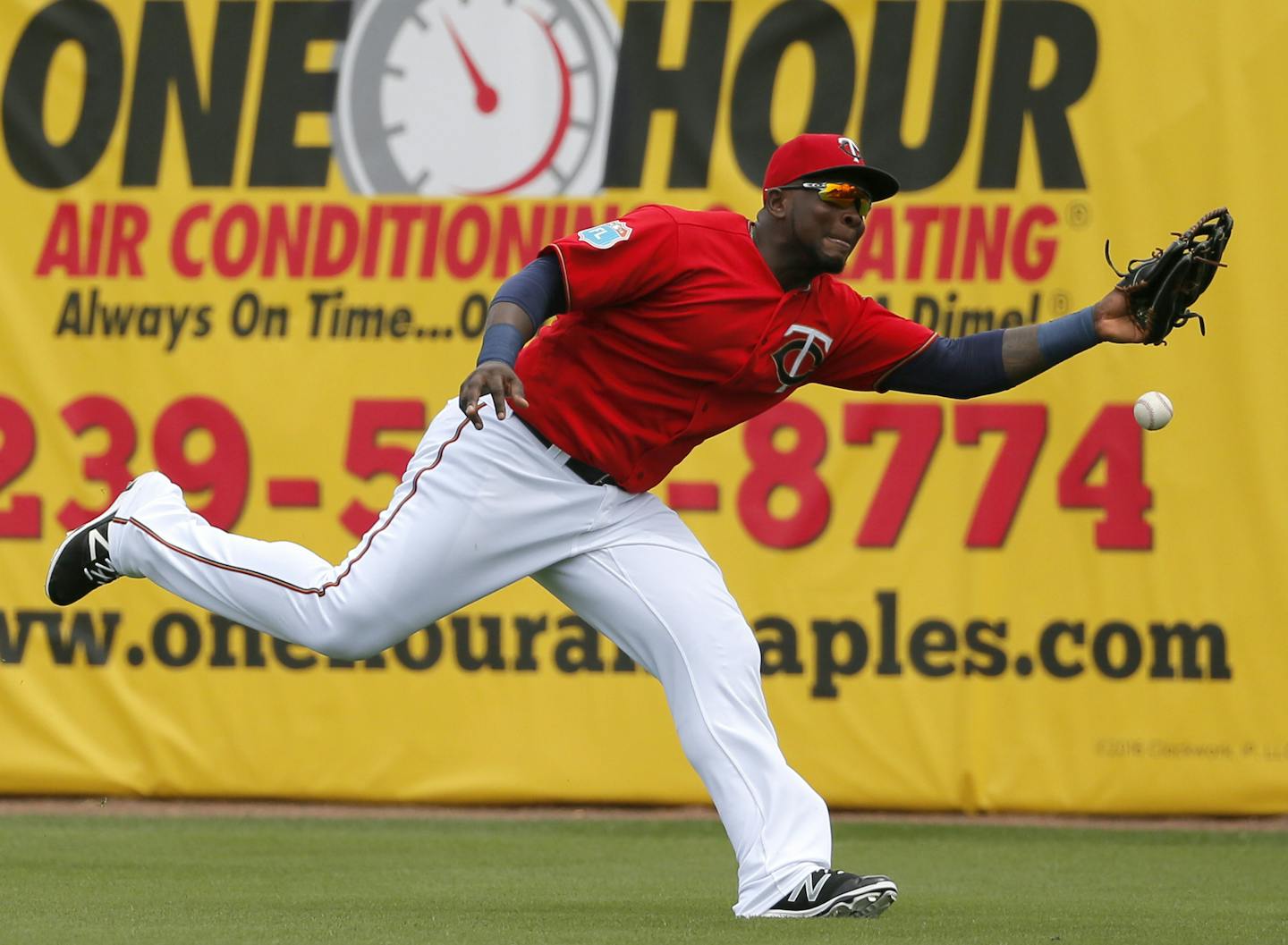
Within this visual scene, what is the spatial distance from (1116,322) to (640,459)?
47.4 inches

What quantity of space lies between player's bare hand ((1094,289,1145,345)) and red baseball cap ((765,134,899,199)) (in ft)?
1.93

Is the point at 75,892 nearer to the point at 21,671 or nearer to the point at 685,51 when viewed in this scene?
the point at 21,671

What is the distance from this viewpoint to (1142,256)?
735 cm

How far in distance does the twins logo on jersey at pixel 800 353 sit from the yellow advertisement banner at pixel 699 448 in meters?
2.49

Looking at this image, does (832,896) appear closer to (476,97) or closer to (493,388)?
(493,388)

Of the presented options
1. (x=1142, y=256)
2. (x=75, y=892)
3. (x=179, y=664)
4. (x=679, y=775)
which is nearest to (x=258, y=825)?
(x=179, y=664)

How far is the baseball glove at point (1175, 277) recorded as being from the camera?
15.8 feet

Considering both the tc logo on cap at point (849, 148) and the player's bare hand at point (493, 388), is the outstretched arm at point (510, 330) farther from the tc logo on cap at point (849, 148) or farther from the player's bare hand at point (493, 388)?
the tc logo on cap at point (849, 148)

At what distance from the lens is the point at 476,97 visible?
7.71 m

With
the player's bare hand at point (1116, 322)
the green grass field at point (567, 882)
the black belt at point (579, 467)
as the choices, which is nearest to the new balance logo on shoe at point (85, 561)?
A: the green grass field at point (567, 882)

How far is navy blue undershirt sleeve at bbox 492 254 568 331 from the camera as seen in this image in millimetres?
4641

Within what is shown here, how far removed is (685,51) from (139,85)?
208 cm

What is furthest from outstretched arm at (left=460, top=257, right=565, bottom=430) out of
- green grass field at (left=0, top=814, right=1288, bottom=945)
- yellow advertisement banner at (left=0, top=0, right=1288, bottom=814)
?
yellow advertisement banner at (left=0, top=0, right=1288, bottom=814)

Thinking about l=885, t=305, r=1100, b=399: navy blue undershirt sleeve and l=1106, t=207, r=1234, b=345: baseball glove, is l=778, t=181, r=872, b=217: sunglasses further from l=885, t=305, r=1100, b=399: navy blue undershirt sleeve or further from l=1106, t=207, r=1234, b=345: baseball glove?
l=1106, t=207, r=1234, b=345: baseball glove
